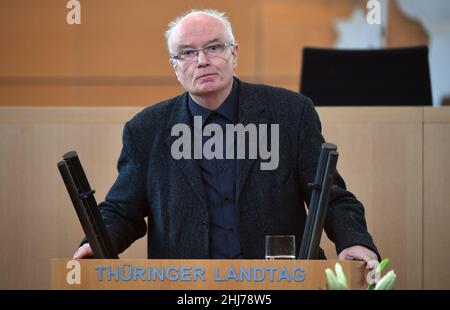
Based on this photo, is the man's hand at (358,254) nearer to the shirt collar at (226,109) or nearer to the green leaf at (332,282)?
the green leaf at (332,282)

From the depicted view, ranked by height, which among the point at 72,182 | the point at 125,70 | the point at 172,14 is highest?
the point at 172,14

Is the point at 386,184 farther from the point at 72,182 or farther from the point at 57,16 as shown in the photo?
the point at 57,16

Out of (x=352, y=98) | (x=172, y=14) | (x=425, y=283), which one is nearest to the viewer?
(x=425, y=283)

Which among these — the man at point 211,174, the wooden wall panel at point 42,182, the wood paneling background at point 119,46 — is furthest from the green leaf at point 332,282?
the wood paneling background at point 119,46

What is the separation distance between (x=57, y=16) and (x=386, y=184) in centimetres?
297

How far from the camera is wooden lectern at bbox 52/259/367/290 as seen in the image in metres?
1.61

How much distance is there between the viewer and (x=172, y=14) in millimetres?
5152

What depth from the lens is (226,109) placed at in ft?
8.11

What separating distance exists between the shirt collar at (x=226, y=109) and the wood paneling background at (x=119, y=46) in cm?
268

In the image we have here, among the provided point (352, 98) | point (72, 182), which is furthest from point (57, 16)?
point (72, 182)

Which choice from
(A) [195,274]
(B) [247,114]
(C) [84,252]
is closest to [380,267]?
(A) [195,274]

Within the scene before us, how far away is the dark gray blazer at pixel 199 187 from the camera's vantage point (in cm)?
234

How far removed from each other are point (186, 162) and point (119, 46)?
2.94 metres
